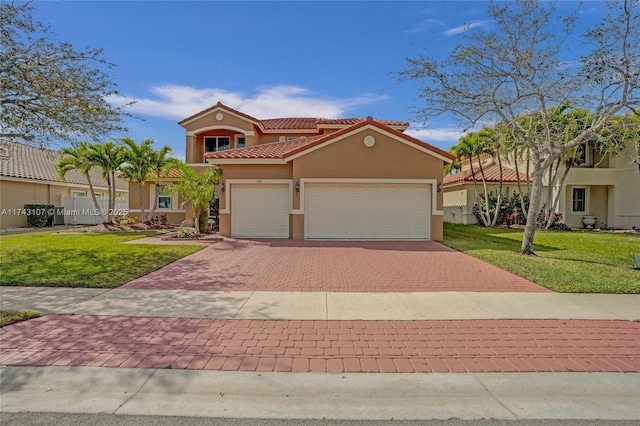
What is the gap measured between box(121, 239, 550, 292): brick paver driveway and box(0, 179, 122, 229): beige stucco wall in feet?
56.1

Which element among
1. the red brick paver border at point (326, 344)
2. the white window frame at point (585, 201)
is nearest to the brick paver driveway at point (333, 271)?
the red brick paver border at point (326, 344)

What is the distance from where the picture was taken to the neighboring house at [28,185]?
21784 millimetres

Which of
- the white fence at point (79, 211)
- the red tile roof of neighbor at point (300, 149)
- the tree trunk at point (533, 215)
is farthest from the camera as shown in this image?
the white fence at point (79, 211)

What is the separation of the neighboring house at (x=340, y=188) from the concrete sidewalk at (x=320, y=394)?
1176 cm

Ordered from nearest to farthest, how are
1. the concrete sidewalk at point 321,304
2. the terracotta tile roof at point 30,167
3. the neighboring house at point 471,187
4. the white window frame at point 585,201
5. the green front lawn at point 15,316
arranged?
the green front lawn at point 15,316 → the concrete sidewalk at point 321,304 → the terracotta tile roof at point 30,167 → the white window frame at point 585,201 → the neighboring house at point 471,187

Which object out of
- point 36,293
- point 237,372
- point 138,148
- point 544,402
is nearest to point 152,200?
point 138,148

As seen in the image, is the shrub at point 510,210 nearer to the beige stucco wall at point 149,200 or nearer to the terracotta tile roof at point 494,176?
the terracotta tile roof at point 494,176

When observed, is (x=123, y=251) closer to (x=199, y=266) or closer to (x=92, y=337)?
(x=199, y=266)

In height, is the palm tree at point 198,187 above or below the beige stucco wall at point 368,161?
below

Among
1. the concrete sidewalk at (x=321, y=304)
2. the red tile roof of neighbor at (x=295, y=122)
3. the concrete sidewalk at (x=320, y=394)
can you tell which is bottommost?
the concrete sidewalk at (x=320, y=394)

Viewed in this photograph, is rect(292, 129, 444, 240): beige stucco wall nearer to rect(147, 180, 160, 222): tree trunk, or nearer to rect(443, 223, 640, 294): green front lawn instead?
rect(443, 223, 640, 294): green front lawn

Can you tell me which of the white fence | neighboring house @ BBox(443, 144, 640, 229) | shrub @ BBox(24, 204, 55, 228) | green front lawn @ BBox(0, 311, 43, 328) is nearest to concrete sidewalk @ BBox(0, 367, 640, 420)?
green front lawn @ BBox(0, 311, 43, 328)

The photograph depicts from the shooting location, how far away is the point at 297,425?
10.6ft

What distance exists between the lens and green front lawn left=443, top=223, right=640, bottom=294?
8000mm
